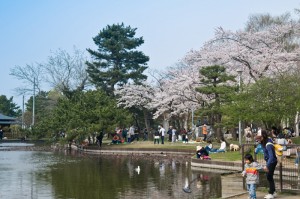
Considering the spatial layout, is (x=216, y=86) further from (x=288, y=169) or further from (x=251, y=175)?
(x=251, y=175)

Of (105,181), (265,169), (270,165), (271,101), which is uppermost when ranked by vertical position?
(271,101)

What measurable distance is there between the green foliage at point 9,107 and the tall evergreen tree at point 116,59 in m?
48.6

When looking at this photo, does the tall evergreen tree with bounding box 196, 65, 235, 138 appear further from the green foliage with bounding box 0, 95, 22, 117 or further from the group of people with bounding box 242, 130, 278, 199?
the green foliage with bounding box 0, 95, 22, 117

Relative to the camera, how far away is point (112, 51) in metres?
55.7

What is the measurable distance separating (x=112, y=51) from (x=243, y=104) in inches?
1270

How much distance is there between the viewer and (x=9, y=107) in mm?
101562

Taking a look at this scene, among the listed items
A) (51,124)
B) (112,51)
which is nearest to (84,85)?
(112,51)

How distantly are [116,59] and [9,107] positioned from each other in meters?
52.4

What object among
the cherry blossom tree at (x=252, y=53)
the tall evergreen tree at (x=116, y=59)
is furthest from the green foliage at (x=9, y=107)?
the cherry blossom tree at (x=252, y=53)

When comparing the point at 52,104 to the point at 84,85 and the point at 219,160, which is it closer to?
the point at 84,85

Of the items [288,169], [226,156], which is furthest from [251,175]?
[226,156]

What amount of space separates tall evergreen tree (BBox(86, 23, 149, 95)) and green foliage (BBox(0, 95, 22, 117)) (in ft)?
160

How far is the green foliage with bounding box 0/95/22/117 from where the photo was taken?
99562 millimetres

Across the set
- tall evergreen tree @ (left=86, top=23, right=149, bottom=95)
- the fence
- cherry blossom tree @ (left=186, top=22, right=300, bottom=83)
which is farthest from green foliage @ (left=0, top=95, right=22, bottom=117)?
the fence
